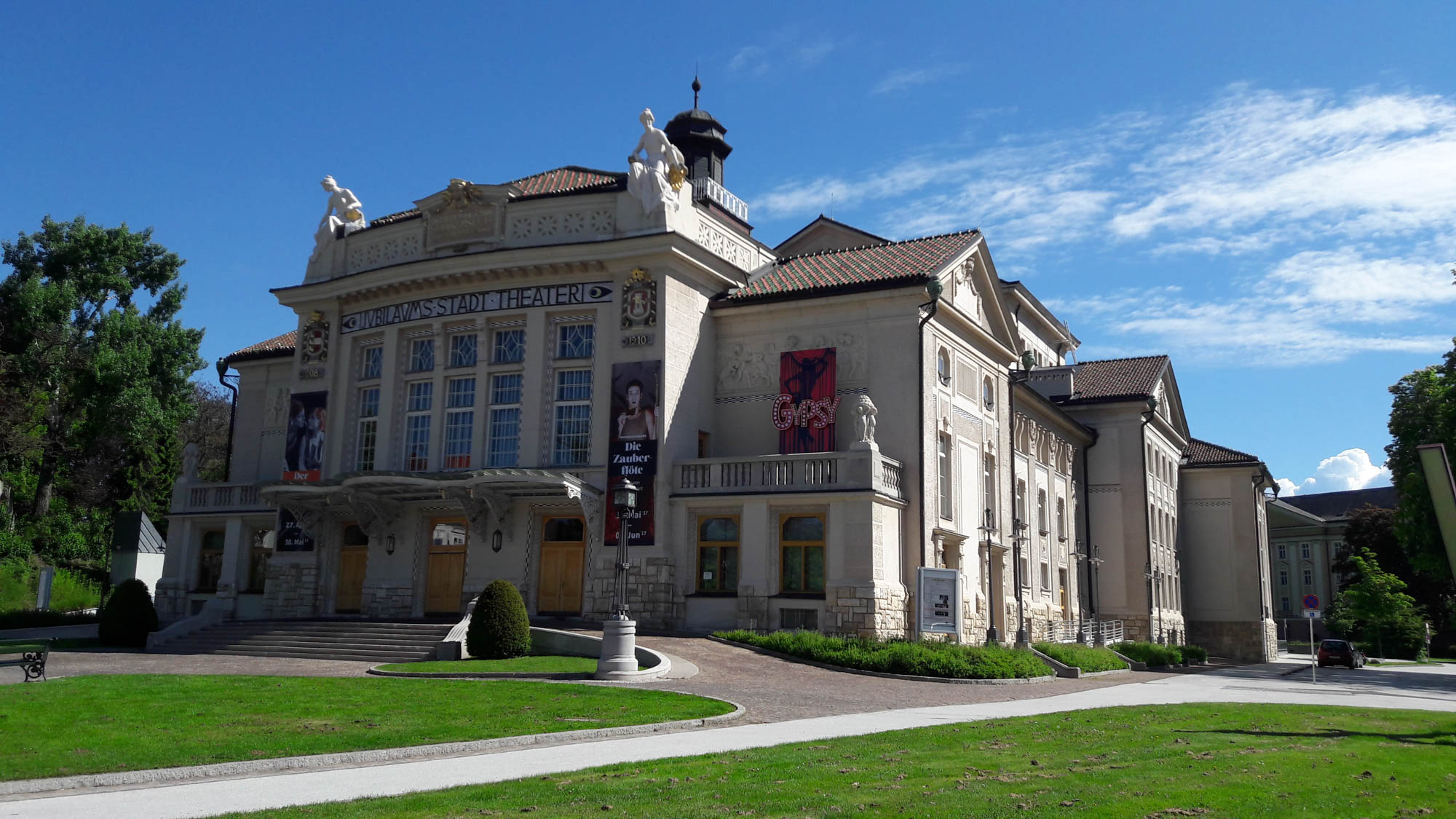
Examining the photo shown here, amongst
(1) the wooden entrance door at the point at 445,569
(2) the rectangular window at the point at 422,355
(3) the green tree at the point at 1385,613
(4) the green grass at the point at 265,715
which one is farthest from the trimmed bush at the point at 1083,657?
(3) the green tree at the point at 1385,613

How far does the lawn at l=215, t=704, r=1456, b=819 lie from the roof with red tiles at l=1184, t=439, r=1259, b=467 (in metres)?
45.6

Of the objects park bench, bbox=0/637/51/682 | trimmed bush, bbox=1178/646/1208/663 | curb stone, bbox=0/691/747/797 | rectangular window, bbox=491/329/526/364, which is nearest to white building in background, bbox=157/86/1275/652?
rectangular window, bbox=491/329/526/364

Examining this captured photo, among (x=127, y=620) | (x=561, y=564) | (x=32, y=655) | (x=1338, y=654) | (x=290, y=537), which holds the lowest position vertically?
(x=1338, y=654)

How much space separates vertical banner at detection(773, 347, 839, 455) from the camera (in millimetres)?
31906

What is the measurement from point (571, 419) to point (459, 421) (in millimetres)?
3956

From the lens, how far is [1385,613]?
231ft

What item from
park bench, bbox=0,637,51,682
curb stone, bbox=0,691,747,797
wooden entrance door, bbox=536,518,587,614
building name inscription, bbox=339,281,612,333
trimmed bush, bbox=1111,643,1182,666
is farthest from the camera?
trimmed bush, bbox=1111,643,1182,666

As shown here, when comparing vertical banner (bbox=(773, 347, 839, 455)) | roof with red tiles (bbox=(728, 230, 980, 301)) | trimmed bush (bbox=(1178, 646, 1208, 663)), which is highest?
roof with red tiles (bbox=(728, 230, 980, 301))

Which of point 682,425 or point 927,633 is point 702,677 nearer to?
point 927,633

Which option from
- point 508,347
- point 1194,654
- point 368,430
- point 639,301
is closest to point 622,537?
point 639,301

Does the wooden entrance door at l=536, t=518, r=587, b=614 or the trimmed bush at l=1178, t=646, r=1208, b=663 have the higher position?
the wooden entrance door at l=536, t=518, r=587, b=614

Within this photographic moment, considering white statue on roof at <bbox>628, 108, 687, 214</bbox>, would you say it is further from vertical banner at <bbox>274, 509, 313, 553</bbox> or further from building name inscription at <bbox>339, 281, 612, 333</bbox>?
vertical banner at <bbox>274, 509, 313, 553</bbox>

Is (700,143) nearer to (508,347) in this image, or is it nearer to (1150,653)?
(508,347)

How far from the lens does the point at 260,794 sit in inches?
377
